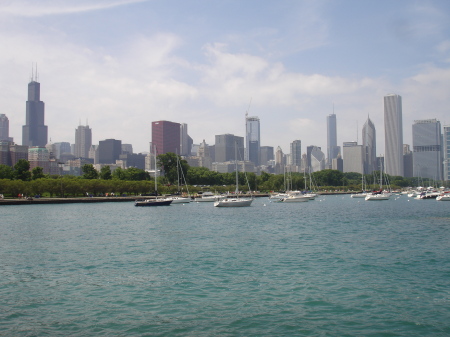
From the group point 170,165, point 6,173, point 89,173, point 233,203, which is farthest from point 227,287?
point 170,165

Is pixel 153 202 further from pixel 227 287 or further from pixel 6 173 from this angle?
pixel 227 287

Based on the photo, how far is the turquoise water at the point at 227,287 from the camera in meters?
16.6

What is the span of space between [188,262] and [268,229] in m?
21.4

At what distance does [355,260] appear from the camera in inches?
1125

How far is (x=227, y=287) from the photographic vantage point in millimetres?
22000

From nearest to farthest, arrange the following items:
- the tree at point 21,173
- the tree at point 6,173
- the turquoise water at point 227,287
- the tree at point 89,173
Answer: the turquoise water at point 227,287, the tree at point 21,173, the tree at point 6,173, the tree at point 89,173

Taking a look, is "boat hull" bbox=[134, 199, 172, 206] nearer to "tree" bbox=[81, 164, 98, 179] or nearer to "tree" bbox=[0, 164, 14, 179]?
"tree" bbox=[0, 164, 14, 179]

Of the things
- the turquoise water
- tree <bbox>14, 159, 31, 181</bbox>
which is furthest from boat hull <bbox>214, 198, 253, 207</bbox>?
tree <bbox>14, 159, 31, 181</bbox>

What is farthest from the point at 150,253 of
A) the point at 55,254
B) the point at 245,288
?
the point at 245,288

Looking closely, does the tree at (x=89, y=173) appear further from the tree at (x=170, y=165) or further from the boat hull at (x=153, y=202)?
the boat hull at (x=153, y=202)

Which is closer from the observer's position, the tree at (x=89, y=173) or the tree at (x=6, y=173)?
the tree at (x=6, y=173)

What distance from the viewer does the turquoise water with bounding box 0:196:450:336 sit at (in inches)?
655

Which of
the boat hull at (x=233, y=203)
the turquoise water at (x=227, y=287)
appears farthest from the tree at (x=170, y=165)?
the turquoise water at (x=227, y=287)

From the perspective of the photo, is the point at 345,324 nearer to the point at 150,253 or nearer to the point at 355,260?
the point at 355,260
